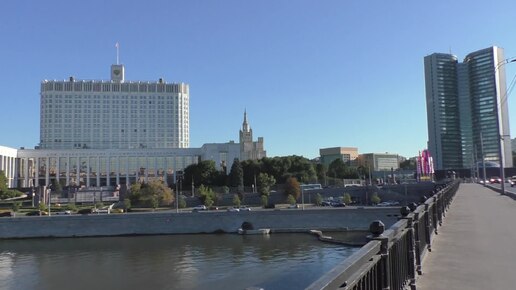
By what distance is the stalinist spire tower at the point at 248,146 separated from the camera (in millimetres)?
168000

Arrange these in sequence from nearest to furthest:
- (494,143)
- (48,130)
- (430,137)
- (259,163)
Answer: (494,143) → (430,137) → (259,163) → (48,130)

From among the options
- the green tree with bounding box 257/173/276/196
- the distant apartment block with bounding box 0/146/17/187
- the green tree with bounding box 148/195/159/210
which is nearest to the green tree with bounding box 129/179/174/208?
the green tree with bounding box 148/195/159/210

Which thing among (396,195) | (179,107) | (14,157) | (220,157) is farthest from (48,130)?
(396,195)

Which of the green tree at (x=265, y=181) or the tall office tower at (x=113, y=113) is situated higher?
the tall office tower at (x=113, y=113)

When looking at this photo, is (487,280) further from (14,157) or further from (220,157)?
(14,157)

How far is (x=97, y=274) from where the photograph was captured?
39.8 m

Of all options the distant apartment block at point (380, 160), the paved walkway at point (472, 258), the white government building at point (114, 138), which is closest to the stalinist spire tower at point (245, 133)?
the white government building at point (114, 138)

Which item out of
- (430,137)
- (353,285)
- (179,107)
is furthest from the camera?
(179,107)

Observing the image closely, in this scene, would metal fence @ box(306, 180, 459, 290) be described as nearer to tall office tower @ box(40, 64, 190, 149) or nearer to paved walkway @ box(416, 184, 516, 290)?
paved walkway @ box(416, 184, 516, 290)

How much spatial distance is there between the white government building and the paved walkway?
137m

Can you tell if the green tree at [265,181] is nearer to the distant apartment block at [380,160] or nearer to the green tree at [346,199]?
the green tree at [346,199]

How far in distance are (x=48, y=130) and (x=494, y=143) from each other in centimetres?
15673

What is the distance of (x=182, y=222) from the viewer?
6650 centimetres

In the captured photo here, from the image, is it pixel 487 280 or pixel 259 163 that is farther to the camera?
pixel 259 163
